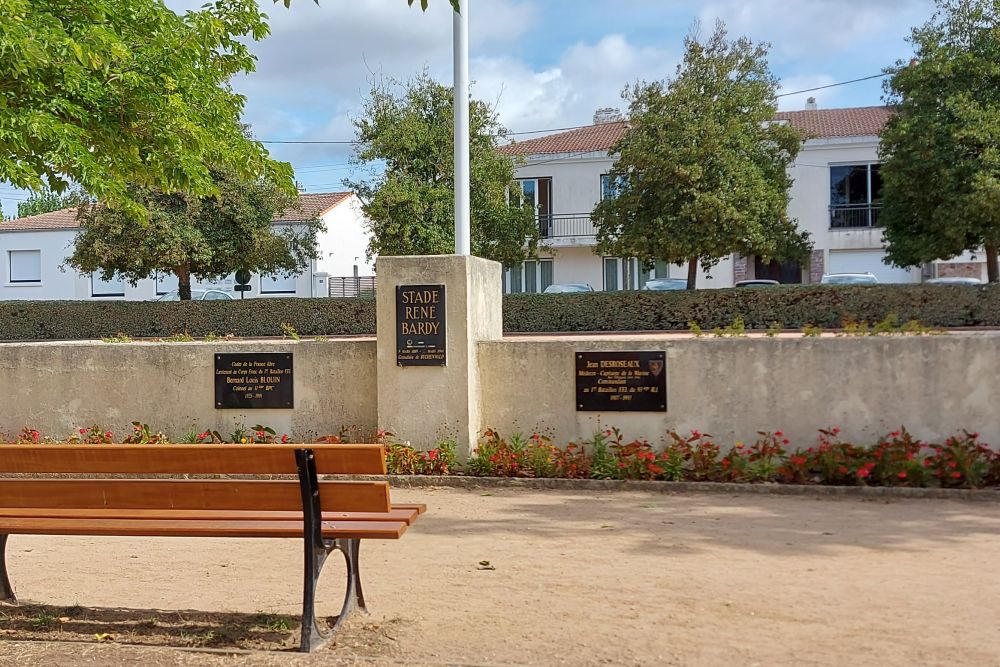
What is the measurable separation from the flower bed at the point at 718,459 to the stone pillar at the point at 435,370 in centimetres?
17

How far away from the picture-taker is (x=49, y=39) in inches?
316

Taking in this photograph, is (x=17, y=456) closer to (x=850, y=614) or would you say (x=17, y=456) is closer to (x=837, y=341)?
(x=850, y=614)

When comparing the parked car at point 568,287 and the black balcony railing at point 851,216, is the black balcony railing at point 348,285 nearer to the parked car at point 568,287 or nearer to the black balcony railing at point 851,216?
the parked car at point 568,287

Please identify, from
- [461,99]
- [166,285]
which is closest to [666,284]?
[166,285]

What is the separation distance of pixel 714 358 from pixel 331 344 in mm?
3641

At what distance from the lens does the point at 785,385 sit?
896cm

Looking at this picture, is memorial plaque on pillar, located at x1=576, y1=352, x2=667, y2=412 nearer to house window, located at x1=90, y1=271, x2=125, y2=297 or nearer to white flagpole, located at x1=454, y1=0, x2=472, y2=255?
white flagpole, located at x1=454, y1=0, x2=472, y2=255

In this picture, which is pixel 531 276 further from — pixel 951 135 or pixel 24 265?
pixel 24 265

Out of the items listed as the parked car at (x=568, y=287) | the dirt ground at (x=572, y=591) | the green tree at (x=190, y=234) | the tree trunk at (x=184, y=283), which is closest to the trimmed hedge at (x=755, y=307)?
the green tree at (x=190, y=234)

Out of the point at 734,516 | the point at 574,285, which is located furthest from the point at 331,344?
the point at 574,285

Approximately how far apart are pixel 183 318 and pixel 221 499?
1033 inches

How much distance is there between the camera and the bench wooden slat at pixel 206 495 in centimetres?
473

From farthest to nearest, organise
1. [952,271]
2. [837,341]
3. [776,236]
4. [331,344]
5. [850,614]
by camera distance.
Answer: [952,271]
[776,236]
[331,344]
[837,341]
[850,614]

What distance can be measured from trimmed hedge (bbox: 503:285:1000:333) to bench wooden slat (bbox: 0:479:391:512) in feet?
64.3
